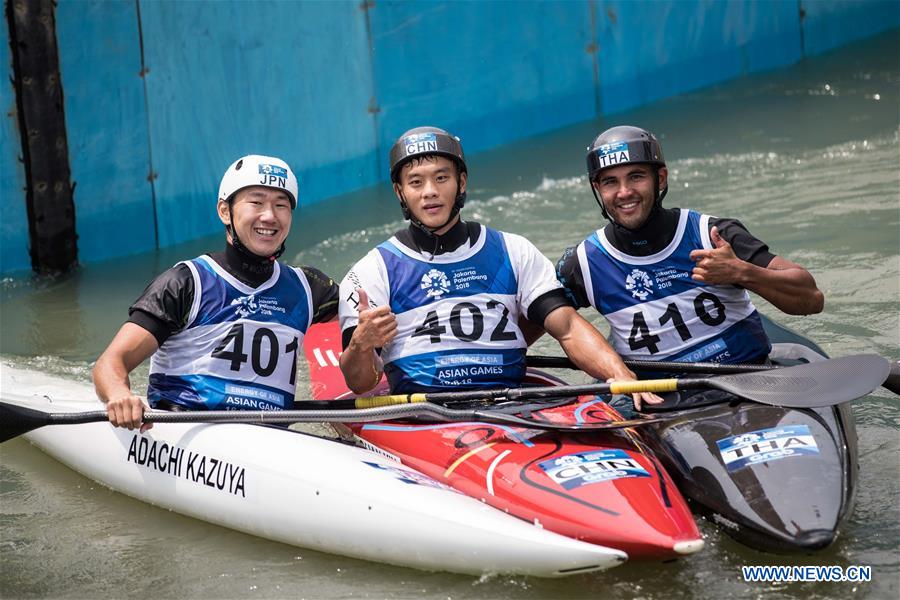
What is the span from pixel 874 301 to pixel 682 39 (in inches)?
262

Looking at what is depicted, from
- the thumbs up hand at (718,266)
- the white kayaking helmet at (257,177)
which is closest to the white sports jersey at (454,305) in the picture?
the white kayaking helmet at (257,177)

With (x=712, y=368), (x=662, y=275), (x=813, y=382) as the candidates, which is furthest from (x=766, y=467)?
(x=662, y=275)

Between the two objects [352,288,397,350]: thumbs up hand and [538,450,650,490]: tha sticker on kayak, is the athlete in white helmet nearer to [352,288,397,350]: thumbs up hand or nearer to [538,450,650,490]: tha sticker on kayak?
[352,288,397,350]: thumbs up hand

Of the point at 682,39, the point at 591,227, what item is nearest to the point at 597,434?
the point at 591,227

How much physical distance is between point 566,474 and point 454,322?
101 centimetres

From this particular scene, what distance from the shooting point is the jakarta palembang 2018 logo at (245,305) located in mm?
4973

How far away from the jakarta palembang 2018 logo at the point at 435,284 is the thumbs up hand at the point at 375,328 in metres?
0.30

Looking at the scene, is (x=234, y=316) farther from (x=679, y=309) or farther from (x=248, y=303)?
(x=679, y=309)

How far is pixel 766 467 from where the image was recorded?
4.10m

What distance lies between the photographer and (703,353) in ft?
16.5

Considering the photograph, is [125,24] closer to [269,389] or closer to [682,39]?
[269,389]

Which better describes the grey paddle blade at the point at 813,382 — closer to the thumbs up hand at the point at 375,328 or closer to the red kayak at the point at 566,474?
the red kayak at the point at 566,474

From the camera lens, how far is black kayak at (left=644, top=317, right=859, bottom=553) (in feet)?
12.8

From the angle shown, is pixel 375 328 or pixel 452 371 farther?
pixel 452 371
